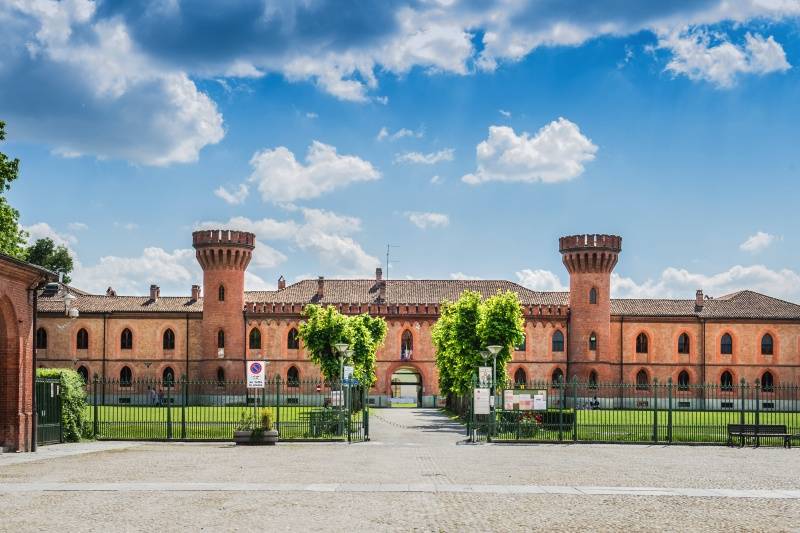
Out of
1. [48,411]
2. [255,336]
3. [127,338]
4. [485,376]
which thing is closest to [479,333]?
[485,376]

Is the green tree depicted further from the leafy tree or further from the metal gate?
the leafy tree

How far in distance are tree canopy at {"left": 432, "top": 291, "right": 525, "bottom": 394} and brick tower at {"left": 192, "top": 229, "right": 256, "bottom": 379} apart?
1988 cm

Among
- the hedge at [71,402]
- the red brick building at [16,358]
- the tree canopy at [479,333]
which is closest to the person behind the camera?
the red brick building at [16,358]

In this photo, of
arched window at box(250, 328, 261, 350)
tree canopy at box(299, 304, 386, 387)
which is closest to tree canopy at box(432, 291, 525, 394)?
tree canopy at box(299, 304, 386, 387)

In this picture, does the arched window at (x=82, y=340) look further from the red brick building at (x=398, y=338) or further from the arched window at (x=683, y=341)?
the arched window at (x=683, y=341)

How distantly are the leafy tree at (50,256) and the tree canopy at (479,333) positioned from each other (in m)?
35.3

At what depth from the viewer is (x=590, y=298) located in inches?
2566

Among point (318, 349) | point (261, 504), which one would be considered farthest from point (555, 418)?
point (318, 349)

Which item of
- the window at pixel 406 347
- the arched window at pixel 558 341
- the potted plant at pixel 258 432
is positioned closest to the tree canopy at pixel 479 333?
the potted plant at pixel 258 432

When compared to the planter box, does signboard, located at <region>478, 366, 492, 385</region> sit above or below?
above

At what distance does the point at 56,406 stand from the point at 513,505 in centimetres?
1728

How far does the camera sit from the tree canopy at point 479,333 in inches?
1708

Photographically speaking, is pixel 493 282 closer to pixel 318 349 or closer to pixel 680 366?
pixel 680 366

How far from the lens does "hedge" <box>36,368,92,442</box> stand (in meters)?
28.0
